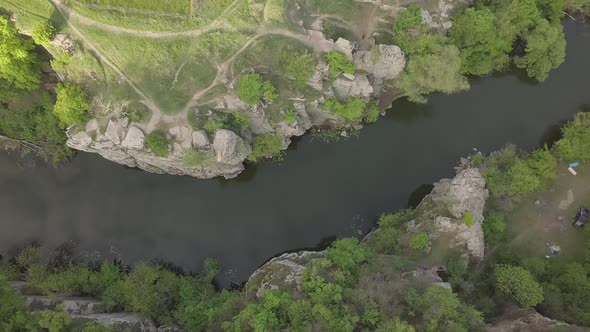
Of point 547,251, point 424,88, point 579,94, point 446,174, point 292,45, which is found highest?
point 292,45

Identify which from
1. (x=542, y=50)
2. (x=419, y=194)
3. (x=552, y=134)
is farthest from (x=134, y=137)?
(x=552, y=134)

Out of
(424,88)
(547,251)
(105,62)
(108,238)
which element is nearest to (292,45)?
(424,88)

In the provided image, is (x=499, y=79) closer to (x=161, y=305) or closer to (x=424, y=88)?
(x=424, y=88)

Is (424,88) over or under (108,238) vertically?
over

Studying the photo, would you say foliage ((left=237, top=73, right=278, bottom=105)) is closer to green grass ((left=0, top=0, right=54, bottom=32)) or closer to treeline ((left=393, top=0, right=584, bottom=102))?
treeline ((left=393, top=0, right=584, bottom=102))

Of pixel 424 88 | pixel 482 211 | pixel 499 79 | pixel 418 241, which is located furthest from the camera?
pixel 499 79

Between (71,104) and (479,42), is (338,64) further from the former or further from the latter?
(71,104)

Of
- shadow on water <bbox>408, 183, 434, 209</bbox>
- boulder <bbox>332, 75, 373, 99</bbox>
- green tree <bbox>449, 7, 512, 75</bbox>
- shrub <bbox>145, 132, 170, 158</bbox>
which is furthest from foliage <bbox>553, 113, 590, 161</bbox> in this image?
shrub <bbox>145, 132, 170, 158</bbox>
